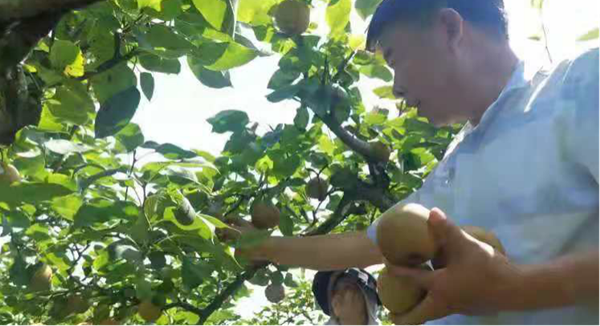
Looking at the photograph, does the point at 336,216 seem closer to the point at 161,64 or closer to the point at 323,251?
the point at 323,251

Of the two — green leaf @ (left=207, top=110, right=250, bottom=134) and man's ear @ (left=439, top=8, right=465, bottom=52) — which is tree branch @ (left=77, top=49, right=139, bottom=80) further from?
man's ear @ (left=439, top=8, right=465, bottom=52)

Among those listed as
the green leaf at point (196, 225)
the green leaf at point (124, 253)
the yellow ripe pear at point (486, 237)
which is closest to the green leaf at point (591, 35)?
the yellow ripe pear at point (486, 237)

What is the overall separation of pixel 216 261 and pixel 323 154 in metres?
0.90

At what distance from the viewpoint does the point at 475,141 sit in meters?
1.48

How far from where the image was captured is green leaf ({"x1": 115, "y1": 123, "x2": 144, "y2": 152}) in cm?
218

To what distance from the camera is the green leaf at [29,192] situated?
5.99 ft

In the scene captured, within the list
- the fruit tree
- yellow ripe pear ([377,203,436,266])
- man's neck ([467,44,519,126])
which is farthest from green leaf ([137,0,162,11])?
yellow ripe pear ([377,203,436,266])

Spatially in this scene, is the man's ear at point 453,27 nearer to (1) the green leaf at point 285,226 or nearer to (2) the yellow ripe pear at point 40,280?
(1) the green leaf at point 285,226

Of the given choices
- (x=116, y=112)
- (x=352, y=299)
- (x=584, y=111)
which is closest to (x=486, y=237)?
(x=584, y=111)

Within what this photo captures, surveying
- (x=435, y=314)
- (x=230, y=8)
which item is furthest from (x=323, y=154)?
(x=435, y=314)

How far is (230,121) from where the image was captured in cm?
251

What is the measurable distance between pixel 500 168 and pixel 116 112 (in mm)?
958

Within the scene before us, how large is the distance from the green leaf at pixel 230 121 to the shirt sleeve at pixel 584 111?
1396mm

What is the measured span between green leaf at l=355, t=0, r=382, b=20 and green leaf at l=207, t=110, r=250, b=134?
0.53 metres
